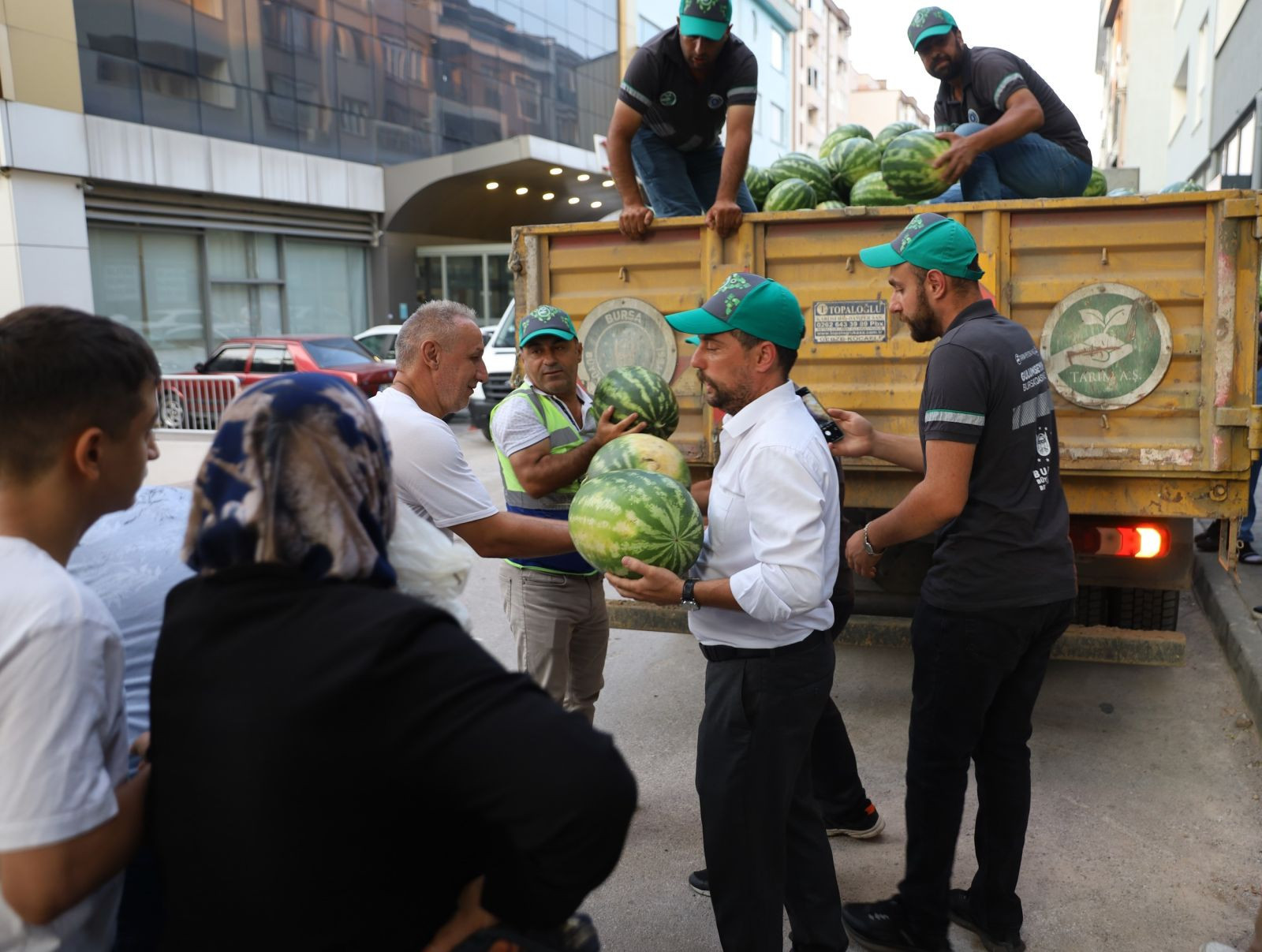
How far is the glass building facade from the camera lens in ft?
65.4

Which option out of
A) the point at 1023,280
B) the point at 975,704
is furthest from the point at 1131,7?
the point at 975,704

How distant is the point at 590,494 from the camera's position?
9.89 feet

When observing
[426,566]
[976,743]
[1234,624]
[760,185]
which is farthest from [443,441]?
[1234,624]

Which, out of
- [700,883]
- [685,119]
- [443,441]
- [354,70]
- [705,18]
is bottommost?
[700,883]

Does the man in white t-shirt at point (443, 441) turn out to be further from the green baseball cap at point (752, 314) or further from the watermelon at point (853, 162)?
the watermelon at point (853, 162)

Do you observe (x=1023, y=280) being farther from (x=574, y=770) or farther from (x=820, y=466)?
(x=574, y=770)

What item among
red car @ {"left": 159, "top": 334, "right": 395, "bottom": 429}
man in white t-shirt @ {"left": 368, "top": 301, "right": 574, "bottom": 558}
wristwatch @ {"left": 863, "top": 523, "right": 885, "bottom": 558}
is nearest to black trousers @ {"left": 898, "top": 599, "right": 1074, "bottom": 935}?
wristwatch @ {"left": 863, "top": 523, "right": 885, "bottom": 558}

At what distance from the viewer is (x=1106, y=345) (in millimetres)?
4336

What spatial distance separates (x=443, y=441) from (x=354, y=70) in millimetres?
24665

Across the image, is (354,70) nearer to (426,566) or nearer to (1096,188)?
(1096,188)

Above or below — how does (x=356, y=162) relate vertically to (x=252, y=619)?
above

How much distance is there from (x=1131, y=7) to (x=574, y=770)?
37693 mm

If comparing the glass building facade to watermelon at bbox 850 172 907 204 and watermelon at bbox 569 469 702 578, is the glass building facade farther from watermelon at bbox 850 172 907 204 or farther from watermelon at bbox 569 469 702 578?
watermelon at bbox 569 469 702 578

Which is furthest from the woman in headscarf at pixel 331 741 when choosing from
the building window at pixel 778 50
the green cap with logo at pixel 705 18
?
the building window at pixel 778 50
